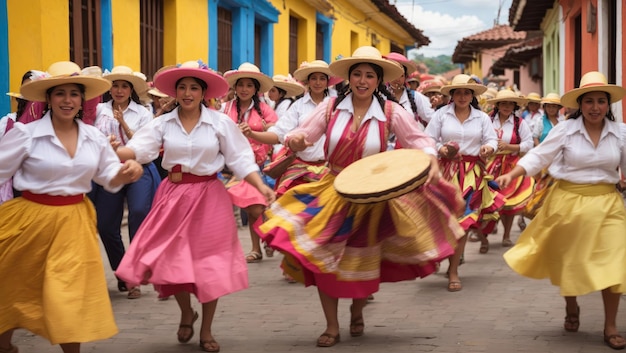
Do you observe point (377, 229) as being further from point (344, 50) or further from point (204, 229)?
point (344, 50)

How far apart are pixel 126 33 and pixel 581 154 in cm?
936

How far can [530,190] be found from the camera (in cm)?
1174

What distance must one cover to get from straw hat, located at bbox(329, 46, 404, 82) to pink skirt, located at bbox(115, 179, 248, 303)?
1239 mm

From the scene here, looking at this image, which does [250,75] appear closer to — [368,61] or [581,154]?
[368,61]

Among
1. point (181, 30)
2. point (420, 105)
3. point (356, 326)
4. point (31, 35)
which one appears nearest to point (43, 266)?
point (356, 326)

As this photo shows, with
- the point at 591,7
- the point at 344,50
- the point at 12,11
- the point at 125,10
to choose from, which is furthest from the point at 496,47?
the point at 12,11

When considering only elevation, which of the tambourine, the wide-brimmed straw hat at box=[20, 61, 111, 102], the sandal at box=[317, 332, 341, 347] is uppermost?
the wide-brimmed straw hat at box=[20, 61, 111, 102]

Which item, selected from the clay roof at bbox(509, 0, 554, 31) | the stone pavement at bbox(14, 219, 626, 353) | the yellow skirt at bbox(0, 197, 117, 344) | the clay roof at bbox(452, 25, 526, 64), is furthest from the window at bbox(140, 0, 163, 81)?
the clay roof at bbox(452, 25, 526, 64)

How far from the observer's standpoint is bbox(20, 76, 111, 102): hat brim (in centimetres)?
564

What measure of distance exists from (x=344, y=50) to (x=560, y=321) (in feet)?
78.2

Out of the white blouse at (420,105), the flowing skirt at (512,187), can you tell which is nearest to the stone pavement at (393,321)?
the white blouse at (420,105)

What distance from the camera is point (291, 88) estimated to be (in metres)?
12.3

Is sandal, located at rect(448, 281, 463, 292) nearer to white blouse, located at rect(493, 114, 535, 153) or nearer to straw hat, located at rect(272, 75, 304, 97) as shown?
white blouse, located at rect(493, 114, 535, 153)

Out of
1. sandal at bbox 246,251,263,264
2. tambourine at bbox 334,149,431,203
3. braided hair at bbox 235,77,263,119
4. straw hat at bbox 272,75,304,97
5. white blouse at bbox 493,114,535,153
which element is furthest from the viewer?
straw hat at bbox 272,75,304,97
